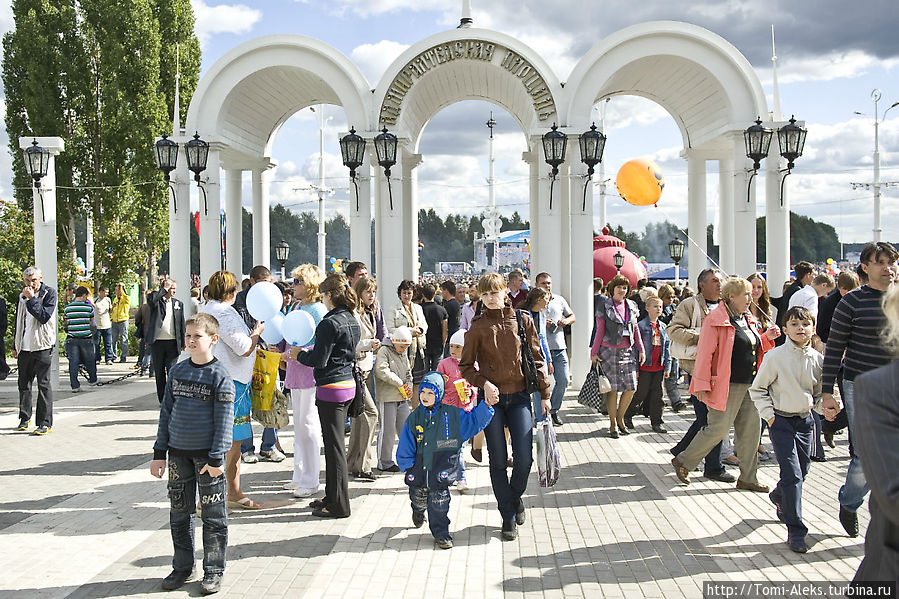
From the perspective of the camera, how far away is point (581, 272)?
1445cm

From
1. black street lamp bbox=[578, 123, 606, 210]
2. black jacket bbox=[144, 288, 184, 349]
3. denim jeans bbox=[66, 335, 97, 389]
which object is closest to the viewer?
black jacket bbox=[144, 288, 184, 349]

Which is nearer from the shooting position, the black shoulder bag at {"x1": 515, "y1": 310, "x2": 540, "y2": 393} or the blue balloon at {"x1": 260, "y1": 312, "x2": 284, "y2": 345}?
the black shoulder bag at {"x1": 515, "y1": 310, "x2": 540, "y2": 393}

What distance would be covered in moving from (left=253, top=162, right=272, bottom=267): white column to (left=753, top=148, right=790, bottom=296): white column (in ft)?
36.1

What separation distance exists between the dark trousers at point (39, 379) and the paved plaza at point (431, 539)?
155 centimetres

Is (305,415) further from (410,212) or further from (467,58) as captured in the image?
(410,212)

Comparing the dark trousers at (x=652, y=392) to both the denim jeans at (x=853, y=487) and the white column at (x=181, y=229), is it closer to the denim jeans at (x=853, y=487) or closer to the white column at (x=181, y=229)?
the denim jeans at (x=853, y=487)

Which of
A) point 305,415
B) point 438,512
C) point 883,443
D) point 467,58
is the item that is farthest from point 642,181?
point 883,443

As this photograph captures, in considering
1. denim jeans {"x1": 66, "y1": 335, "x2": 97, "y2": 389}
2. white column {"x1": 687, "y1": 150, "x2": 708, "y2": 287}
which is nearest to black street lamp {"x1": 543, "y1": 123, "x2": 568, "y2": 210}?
white column {"x1": 687, "y1": 150, "x2": 708, "y2": 287}

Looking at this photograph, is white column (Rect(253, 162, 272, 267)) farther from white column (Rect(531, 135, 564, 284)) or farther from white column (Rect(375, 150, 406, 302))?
white column (Rect(531, 135, 564, 284))

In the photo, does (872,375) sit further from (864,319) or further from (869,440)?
(864,319)

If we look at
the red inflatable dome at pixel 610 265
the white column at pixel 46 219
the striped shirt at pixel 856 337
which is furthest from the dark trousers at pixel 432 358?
the red inflatable dome at pixel 610 265

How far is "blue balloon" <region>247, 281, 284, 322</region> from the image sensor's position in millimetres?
6824

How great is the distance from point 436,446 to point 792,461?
2.64 m

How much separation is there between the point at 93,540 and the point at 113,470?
265cm
